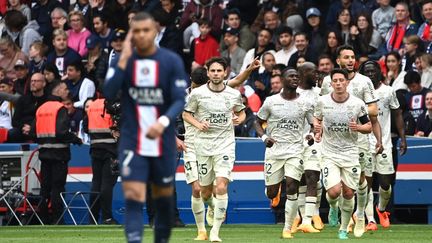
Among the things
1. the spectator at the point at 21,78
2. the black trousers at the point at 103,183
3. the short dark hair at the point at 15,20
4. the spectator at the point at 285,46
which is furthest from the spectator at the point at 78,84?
the spectator at the point at 285,46

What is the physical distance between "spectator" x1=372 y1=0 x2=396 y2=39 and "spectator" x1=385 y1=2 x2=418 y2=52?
34 cm

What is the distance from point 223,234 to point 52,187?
4825mm

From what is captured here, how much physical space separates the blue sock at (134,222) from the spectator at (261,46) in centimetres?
1419

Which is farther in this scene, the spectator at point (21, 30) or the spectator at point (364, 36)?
the spectator at point (21, 30)

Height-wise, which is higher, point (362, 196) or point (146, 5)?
point (146, 5)

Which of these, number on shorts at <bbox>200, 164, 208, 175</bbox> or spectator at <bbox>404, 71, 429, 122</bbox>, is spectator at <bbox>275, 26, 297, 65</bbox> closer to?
spectator at <bbox>404, 71, 429, 122</bbox>

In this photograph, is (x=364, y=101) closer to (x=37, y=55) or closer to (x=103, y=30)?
(x=103, y=30)

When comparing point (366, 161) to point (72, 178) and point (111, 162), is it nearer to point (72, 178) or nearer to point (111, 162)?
point (111, 162)

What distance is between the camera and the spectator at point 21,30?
31.1 m

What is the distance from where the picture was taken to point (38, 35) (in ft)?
103

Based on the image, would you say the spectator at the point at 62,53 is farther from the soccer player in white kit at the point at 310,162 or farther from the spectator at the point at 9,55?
the soccer player in white kit at the point at 310,162

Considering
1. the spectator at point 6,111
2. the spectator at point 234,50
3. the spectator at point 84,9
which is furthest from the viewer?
the spectator at point 84,9

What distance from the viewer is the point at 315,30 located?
2809cm

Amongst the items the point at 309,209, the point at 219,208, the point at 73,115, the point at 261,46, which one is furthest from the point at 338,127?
the point at 73,115
